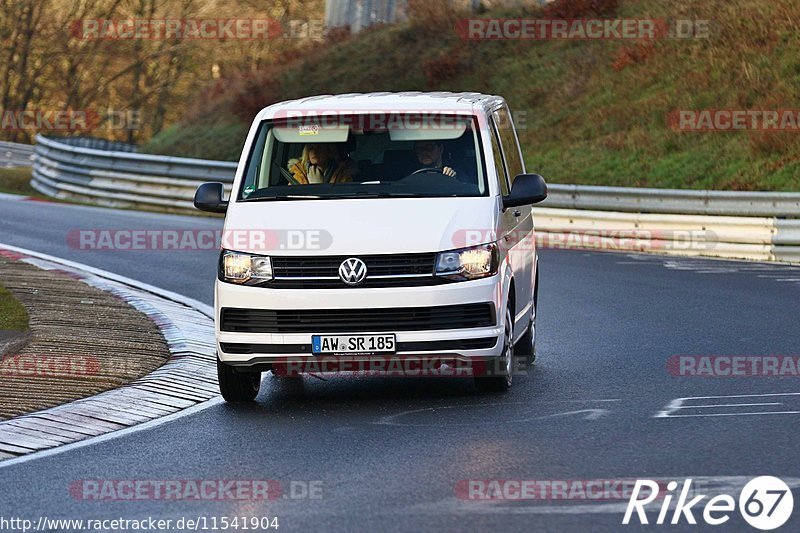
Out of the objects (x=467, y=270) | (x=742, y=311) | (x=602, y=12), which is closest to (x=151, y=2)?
(x=602, y=12)

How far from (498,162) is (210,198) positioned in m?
2.07

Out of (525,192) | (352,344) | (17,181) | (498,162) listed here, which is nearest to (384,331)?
(352,344)

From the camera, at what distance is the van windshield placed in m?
10.7

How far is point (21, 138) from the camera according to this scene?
2239 inches

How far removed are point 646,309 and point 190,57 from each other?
46046 mm

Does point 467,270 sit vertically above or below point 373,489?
above

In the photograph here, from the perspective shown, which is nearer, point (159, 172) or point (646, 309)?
point (646, 309)

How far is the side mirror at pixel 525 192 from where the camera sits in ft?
35.2

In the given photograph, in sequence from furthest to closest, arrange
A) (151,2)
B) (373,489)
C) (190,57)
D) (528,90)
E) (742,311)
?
(190,57) < (151,2) < (528,90) < (742,311) < (373,489)

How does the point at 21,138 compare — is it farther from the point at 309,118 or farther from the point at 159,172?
the point at 309,118

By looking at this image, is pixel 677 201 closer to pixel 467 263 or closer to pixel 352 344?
pixel 467 263

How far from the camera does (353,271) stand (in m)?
9.81

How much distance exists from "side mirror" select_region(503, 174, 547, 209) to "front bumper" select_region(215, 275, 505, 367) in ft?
2.69

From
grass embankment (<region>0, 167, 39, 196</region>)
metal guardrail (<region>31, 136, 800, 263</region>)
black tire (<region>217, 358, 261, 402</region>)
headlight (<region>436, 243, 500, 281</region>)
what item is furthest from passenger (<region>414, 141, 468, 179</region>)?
grass embankment (<region>0, 167, 39, 196</region>)
